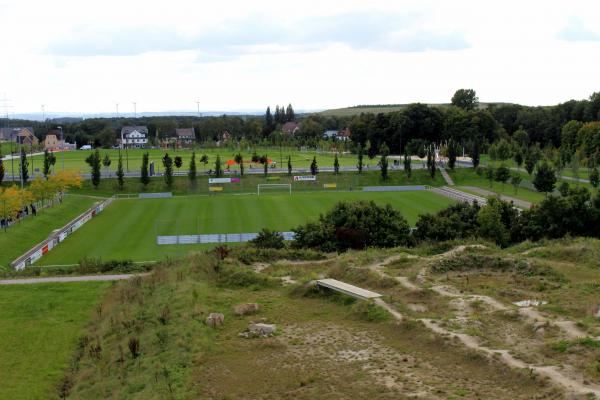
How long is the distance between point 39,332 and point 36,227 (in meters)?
27.1

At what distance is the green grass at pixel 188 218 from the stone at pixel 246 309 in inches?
702

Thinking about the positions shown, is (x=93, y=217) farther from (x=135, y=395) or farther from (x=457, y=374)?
(x=457, y=374)

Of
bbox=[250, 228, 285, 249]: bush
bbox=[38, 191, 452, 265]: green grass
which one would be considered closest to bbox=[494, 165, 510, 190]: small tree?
bbox=[38, 191, 452, 265]: green grass

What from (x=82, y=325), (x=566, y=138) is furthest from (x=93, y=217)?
(x=566, y=138)

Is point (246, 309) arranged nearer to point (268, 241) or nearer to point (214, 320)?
point (214, 320)

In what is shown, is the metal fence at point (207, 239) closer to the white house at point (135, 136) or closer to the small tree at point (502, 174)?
the small tree at point (502, 174)

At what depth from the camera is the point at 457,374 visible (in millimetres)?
16016

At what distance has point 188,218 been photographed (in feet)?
179

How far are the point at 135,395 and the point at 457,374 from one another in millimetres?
8165

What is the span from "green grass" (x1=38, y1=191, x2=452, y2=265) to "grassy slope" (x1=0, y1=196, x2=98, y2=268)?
202cm

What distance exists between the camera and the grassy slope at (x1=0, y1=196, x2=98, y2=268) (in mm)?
41516

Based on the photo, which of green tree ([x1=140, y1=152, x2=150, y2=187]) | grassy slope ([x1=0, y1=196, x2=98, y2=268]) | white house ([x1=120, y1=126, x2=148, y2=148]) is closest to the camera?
grassy slope ([x1=0, y1=196, x2=98, y2=268])

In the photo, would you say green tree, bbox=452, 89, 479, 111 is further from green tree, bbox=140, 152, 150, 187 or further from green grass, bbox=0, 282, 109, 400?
green grass, bbox=0, 282, 109, 400

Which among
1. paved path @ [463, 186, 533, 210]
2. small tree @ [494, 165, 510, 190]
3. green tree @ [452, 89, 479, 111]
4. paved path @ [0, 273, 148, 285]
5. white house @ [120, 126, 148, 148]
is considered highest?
green tree @ [452, 89, 479, 111]
